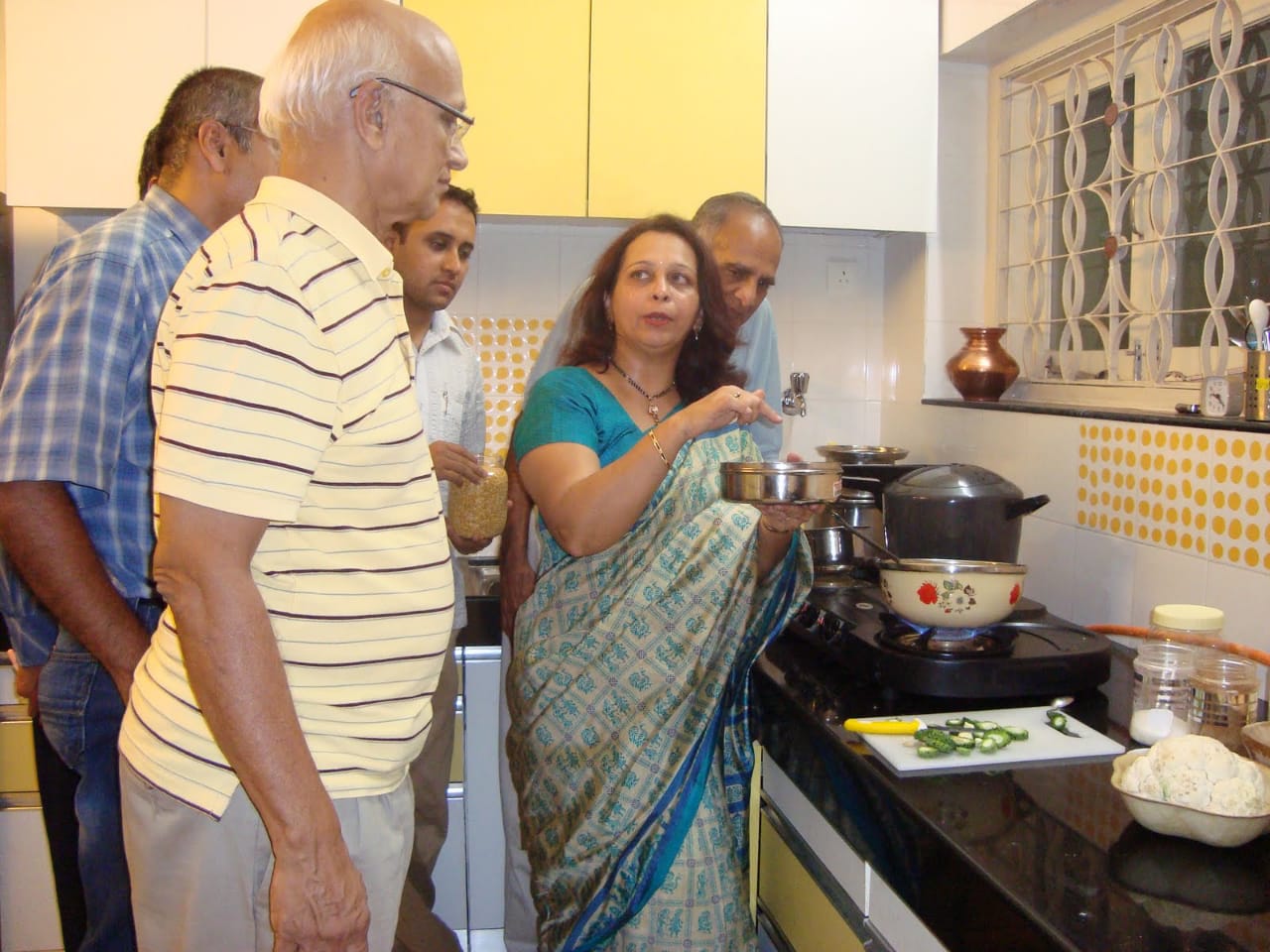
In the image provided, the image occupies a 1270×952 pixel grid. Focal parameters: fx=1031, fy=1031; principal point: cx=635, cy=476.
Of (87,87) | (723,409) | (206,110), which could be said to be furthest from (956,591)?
(87,87)

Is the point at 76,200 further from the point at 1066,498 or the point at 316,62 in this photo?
the point at 1066,498

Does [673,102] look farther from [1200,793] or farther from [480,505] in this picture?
[1200,793]

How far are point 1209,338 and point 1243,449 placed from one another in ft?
1.56

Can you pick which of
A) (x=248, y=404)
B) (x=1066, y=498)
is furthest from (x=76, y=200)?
(x=1066, y=498)

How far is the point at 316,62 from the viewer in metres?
0.82

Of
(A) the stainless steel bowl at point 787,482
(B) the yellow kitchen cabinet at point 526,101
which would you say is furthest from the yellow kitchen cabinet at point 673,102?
(A) the stainless steel bowl at point 787,482

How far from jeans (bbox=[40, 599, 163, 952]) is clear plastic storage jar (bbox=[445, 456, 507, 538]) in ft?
1.73

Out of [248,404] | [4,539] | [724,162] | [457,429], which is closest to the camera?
[248,404]

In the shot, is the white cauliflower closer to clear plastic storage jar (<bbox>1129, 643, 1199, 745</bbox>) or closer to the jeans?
clear plastic storage jar (<bbox>1129, 643, 1199, 745</bbox>)

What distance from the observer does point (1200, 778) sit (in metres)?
0.86

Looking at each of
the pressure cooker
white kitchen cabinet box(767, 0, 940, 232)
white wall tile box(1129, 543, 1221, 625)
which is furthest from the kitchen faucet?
white wall tile box(1129, 543, 1221, 625)

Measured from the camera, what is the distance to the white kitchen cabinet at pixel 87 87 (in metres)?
2.01

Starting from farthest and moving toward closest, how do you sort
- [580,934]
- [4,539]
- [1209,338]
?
[1209,338], [580,934], [4,539]

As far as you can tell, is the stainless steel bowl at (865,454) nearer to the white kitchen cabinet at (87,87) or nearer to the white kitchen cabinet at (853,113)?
the white kitchen cabinet at (853,113)
